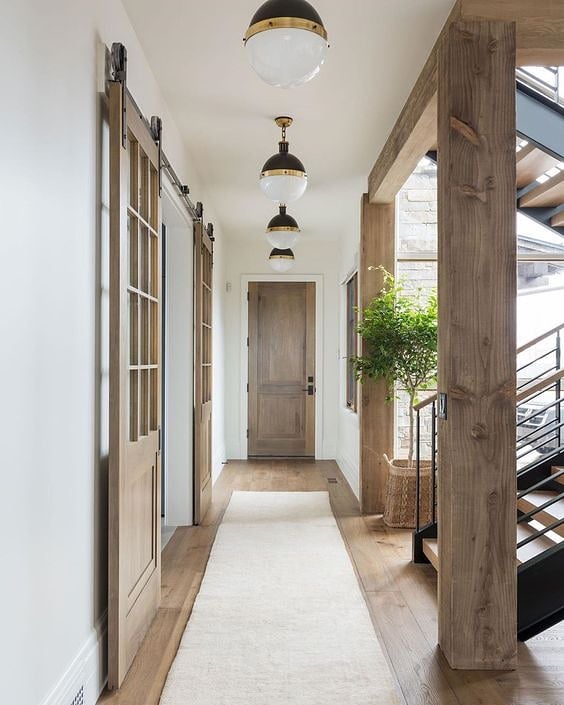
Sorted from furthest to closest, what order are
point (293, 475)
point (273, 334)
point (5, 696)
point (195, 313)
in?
point (273, 334) → point (293, 475) → point (195, 313) → point (5, 696)

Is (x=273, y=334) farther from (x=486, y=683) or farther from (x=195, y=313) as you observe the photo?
(x=486, y=683)

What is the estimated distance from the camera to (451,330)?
2604 mm

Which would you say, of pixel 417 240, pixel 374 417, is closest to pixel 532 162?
pixel 417 240

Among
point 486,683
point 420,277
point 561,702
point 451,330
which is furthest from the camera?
point 420,277

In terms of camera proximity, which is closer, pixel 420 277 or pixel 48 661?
pixel 48 661

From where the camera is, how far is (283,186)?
12.3 feet

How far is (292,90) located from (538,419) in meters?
3.19

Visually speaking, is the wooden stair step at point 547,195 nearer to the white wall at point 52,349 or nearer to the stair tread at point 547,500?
the stair tread at point 547,500

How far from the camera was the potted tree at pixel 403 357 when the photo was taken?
4.71 meters

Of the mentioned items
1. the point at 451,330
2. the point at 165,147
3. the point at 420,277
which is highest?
the point at 165,147

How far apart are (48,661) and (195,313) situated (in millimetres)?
3256

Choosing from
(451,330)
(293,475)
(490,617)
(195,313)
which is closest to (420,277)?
(195,313)

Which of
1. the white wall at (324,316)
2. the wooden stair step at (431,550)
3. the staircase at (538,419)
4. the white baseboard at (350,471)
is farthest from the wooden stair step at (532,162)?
the white wall at (324,316)

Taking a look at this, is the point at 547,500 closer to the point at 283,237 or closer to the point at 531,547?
the point at 531,547
